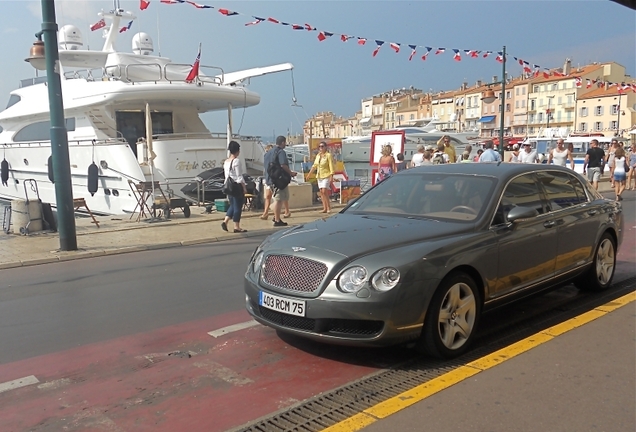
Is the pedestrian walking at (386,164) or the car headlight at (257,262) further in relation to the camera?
the pedestrian walking at (386,164)

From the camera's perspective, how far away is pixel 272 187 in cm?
1260

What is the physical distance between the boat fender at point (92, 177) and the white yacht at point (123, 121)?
15cm

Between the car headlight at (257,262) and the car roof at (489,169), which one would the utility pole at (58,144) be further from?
the car roof at (489,169)

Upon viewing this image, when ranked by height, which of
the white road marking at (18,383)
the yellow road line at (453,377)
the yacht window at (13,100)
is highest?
the yacht window at (13,100)

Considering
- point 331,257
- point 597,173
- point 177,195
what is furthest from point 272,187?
point 597,173

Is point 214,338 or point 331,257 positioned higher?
point 331,257

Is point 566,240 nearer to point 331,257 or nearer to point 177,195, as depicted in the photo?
point 331,257

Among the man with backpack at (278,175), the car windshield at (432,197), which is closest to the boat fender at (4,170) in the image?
the man with backpack at (278,175)

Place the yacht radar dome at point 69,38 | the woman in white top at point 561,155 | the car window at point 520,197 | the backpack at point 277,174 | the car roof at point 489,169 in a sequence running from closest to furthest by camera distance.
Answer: the car window at point 520,197 < the car roof at point 489,169 < the backpack at point 277,174 < the woman in white top at point 561,155 < the yacht radar dome at point 69,38

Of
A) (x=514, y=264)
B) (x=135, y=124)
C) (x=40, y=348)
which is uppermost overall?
(x=135, y=124)

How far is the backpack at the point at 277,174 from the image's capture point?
12344 mm

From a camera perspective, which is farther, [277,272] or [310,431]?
[277,272]

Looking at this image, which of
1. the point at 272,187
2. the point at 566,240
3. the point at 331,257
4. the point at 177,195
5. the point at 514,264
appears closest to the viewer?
the point at 331,257

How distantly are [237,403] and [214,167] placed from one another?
49.5 ft
